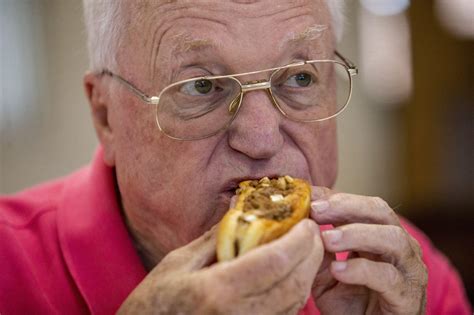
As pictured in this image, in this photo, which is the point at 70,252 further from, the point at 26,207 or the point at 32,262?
the point at 26,207

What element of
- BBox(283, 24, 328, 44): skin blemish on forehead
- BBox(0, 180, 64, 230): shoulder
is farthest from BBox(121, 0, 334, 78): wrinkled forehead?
BBox(0, 180, 64, 230): shoulder

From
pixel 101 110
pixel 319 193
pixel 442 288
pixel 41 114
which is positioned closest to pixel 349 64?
pixel 319 193

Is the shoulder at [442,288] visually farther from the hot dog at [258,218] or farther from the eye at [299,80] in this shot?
the hot dog at [258,218]

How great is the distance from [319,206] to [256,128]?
27 centimetres

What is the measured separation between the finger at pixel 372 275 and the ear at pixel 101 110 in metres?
0.82

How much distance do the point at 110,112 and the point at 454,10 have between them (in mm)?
3407

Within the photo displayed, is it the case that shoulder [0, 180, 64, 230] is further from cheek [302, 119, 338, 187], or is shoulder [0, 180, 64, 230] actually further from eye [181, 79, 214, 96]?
cheek [302, 119, 338, 187]

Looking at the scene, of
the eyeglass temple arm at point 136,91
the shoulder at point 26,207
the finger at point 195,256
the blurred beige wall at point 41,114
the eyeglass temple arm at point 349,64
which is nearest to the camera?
the finger at point 195,256

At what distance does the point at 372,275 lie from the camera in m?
1.37

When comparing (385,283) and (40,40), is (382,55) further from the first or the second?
(385,283)

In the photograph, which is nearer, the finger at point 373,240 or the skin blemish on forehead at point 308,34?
the finger at point 373,240

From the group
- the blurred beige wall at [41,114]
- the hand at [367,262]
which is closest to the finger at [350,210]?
the hand at [367,262]

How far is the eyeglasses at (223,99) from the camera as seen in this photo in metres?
1.53

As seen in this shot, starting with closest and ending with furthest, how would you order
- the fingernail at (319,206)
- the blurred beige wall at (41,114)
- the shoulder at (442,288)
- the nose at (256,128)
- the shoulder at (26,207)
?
the fingernail at (319,206), the nose at (256,128), the shoulder at (26,207), the shoulder at (442,288), the blurred beige wall at (41,114)
